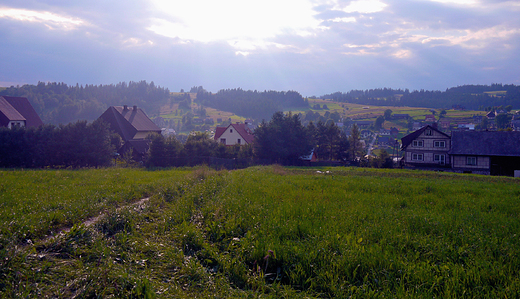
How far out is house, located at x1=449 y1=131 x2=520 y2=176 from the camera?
39406 millimetres

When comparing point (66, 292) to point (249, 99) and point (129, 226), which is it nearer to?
point (129, 226)

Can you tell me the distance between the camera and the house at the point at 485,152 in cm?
3941

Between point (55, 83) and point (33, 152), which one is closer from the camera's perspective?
point (33, 152)

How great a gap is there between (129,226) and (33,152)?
2892cm

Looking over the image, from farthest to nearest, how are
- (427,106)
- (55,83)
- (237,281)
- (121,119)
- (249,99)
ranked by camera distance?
(427,106) < (249,99) < (55,83) < (121,119) < (237,281)

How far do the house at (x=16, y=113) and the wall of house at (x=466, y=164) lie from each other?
62.0 meters

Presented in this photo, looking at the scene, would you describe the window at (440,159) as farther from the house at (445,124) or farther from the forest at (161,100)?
the forest at (161,100)

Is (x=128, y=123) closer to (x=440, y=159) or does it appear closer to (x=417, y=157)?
(x=417, y=157)

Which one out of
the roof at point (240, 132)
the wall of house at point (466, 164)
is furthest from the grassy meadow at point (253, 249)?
the roof at point (240, 132)

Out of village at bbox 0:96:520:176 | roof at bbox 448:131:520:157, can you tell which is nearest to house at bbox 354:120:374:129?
village at bbox 0:96:520:176

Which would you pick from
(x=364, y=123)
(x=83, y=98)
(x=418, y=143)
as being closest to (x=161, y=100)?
(x=83, y=98)

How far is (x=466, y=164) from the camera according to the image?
42.2 m

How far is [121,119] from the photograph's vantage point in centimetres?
5116

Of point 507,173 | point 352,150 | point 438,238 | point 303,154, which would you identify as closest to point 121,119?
point 303,154
